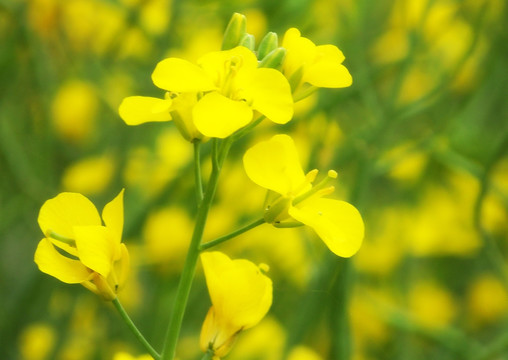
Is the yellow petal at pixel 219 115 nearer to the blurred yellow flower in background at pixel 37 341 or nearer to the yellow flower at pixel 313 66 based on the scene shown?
the yellow flower at pixel 313 66

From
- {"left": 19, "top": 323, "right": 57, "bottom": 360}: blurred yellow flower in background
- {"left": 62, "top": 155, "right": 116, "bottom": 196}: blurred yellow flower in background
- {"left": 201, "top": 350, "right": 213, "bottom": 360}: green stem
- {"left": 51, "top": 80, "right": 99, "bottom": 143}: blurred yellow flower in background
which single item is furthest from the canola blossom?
{"left": 51, "top": 80, "right": 99, "bottom": 143}: blurred yellow flower in background

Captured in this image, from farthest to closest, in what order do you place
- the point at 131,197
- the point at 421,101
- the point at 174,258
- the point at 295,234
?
the point at 295,234
the point at 131,197
the point at 174,258
the point at 421,101

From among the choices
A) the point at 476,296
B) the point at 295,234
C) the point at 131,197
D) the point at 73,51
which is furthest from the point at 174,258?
the point at 476,296

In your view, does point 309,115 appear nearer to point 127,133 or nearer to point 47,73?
point 127,133

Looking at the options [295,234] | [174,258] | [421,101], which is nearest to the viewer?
[421,101]

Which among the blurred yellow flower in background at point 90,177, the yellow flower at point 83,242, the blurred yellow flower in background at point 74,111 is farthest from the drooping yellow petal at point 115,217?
the blurred yellow flower in background at point 74,111

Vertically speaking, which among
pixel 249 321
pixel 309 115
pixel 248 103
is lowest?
pixel 309 115

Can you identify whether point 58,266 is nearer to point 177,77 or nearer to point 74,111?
point 177,77
